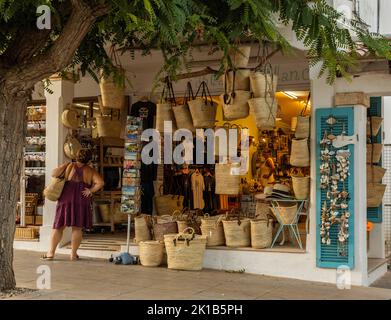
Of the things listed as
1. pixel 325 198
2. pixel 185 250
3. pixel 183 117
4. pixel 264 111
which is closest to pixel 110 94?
pixel 183 117

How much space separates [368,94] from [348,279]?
2.66 metres

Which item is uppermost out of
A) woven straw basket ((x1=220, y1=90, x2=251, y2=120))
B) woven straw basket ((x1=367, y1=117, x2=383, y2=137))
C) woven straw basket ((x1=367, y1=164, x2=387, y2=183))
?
woven straw basket ((x1=220, y1=90, x2=251, y2=120))

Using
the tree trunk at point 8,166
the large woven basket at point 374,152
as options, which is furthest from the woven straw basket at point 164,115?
the large woven basket at point 374,152

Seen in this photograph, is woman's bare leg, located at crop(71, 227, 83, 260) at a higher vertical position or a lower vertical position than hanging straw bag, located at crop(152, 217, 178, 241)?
lower

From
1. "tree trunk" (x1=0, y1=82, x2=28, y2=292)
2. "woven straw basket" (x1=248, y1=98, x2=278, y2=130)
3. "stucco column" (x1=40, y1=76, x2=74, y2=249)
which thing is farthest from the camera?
"stucco column" (x1=40, y1=76, x2=74, y2=249)

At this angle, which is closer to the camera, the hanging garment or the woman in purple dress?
the woman in purple dress

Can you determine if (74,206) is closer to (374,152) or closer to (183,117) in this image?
(183,117)

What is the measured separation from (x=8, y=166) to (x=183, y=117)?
3.54 meters

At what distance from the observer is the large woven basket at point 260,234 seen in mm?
9523

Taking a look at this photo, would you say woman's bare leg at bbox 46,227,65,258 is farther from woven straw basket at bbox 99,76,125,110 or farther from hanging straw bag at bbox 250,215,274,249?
hanging straw bag at bbox 250,215,274,249

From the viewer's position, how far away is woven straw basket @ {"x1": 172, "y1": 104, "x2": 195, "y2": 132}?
10.2m

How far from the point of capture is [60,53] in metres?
7.01

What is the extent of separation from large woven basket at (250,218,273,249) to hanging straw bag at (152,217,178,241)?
4.25ft

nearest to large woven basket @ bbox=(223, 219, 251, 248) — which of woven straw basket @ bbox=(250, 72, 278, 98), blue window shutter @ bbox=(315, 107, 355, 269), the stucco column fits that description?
blue window shutter @ bbox=(315, 107, 355, 269)
